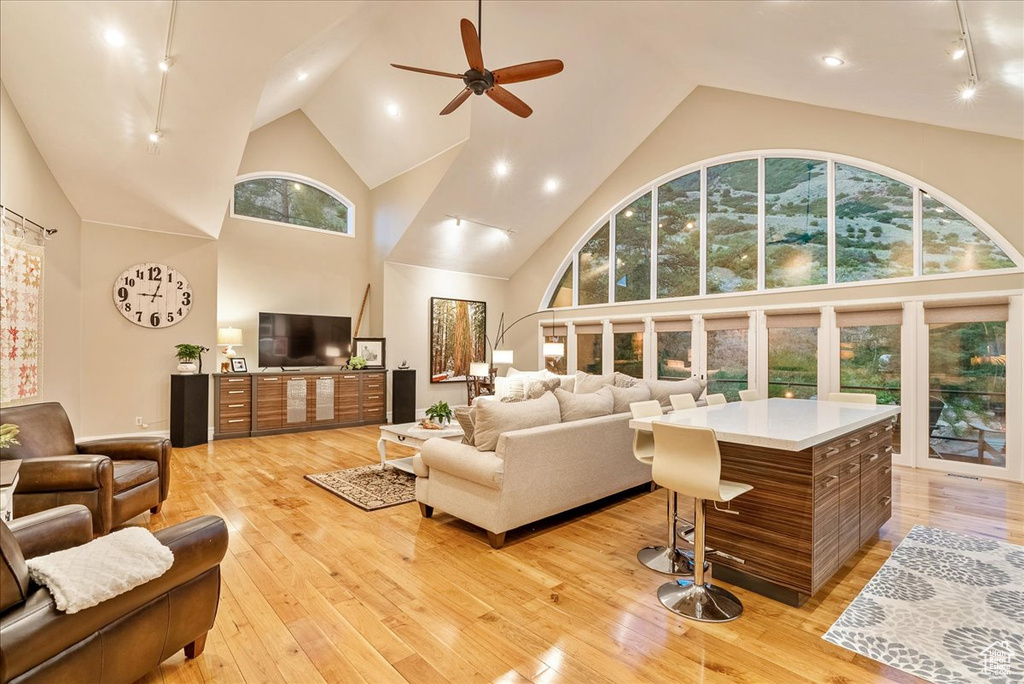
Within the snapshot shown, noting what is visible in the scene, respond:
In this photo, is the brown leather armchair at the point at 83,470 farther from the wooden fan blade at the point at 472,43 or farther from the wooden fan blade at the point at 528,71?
the wooden fan blade at the point at 528,71

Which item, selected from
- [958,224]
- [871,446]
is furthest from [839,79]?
[871,446]

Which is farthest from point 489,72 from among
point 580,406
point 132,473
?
point 132,473

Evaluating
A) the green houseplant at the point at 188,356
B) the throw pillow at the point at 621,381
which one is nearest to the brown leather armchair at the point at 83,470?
the green houseplant at the point at 188,356

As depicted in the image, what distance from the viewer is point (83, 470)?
9.92 feet

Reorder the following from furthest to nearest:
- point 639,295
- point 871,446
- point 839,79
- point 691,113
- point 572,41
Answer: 1. point 639,295
2. point 691,113
3. point 572,41
4. point 839,79
5. point 871,446

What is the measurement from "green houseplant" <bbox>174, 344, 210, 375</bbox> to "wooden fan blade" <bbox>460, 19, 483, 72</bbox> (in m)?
5.10

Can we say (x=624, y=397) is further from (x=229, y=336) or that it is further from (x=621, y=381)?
(x=229, y=336)

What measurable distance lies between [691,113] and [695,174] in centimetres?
94

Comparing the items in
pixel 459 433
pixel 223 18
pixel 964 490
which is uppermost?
pixel 223 18

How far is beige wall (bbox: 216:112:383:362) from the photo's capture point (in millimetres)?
7418

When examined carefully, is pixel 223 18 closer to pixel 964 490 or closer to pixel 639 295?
pixel 639 295

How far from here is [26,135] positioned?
4.47 meters

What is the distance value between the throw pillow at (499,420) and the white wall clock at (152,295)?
5451mm

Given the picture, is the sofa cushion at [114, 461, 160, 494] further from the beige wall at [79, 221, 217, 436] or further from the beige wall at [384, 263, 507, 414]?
the beige wall at [384, 263, 507, 414]
